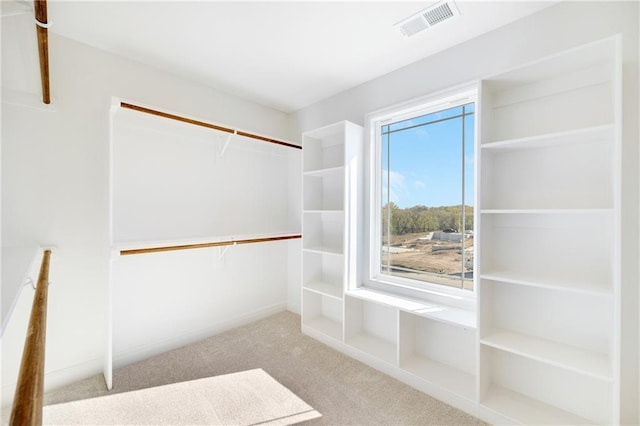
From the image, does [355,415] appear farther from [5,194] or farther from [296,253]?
[5,194]

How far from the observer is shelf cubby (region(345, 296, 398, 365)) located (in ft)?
8.23

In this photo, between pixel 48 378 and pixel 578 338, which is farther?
pixel 48 378

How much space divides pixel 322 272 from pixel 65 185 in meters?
2.32

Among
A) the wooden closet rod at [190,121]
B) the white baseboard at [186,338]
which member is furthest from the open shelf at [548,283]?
the white baseboard at [186,338]

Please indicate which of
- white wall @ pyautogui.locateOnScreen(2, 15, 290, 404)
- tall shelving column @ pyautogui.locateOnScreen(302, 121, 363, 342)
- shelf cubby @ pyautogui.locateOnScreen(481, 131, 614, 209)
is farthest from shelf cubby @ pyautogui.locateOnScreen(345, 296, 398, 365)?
white wall @ pyautogui.locateOnScreen(2, 15, 290, 404)

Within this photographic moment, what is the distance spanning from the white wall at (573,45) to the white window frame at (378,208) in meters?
0.09

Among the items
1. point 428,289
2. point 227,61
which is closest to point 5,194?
point 227,61

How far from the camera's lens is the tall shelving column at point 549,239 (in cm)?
159

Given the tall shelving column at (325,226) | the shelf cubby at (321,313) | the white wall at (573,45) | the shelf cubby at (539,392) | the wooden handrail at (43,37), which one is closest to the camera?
the wooden handrail at (43,37)

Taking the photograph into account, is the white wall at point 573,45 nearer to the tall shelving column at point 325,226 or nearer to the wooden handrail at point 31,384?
the tall shelving column at point 325,226

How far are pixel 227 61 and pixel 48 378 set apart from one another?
2703mm

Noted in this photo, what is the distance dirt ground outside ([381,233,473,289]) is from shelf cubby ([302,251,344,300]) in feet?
1.71

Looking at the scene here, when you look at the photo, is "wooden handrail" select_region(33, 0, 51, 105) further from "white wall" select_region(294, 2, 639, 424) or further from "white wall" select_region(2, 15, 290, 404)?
"white wall" select_region(294, 2, 639, 424)

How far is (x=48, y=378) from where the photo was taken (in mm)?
2027
